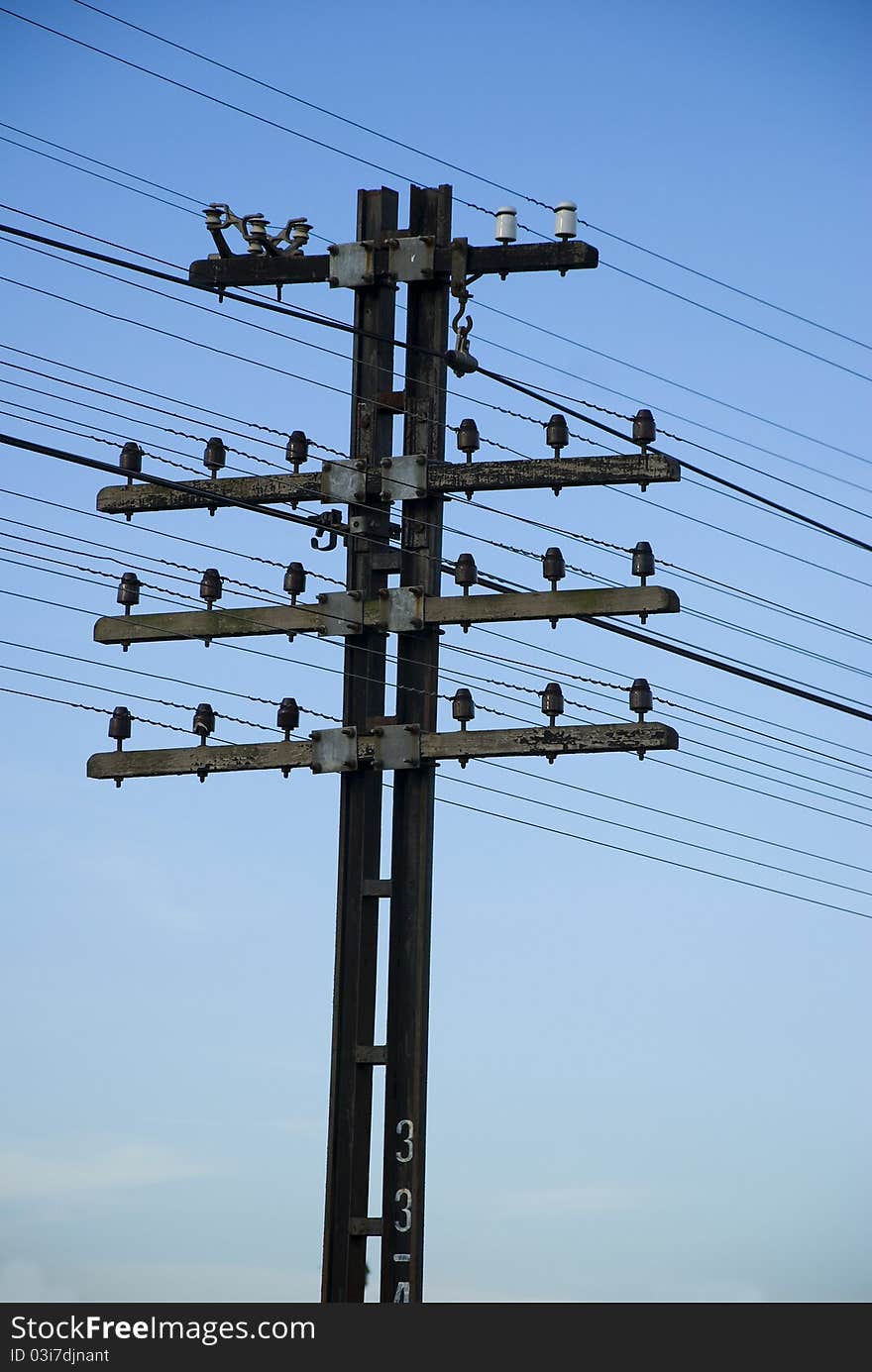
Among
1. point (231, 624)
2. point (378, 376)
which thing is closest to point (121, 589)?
point (231, 624)

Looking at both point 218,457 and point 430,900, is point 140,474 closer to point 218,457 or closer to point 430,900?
point 218,457

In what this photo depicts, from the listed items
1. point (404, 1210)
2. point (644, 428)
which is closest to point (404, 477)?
point (644, 428)

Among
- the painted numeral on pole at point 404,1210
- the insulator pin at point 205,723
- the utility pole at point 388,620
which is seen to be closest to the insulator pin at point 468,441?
the utility pole at point 388,620

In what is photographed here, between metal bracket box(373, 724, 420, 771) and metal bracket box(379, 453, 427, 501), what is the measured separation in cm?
192

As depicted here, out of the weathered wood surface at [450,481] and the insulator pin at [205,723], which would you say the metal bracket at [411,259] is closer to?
the weathered wood surface at [450,481]

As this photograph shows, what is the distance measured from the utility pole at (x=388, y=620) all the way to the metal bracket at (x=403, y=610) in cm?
2

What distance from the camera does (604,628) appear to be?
28359mm

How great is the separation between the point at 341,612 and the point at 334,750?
3.77ft

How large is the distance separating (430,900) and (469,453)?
11.8 ft

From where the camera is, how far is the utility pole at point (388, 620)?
89.6 feet

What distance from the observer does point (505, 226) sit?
A: 2853 centimetres

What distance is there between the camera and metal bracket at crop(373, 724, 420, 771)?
27.7m

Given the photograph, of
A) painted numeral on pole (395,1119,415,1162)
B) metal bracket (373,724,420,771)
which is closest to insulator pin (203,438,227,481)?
metal bracket (373,724,420,771)

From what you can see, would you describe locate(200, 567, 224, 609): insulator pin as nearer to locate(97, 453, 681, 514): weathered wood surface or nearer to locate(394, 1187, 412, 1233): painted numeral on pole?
locate(97, 453, 681, 514): weathered wood surface
